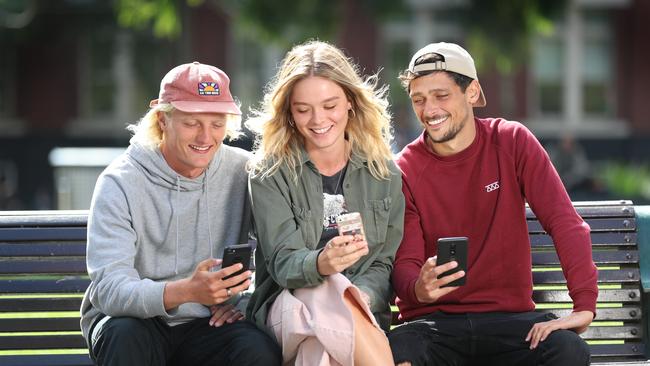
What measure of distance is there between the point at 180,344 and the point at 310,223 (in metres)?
0.64

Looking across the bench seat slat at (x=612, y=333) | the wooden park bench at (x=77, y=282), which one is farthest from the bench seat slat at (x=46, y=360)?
the bench seat slat at (x=612, y=333)

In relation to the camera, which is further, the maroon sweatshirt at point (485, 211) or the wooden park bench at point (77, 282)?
the wooden park bench at point (77, 282)

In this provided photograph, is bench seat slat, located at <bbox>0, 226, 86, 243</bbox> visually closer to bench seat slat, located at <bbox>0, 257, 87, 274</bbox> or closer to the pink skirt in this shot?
bench seat slat, located at <bbox>0, 257, 87, 274</bbox>

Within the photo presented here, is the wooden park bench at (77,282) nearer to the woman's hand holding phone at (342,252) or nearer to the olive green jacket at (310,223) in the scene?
the olive green jacket at (310,223)

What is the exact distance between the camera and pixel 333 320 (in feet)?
12.6

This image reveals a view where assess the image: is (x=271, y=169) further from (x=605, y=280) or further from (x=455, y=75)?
(x=605, y=280)

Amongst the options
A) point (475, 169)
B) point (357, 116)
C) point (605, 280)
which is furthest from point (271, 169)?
point (605, 280)

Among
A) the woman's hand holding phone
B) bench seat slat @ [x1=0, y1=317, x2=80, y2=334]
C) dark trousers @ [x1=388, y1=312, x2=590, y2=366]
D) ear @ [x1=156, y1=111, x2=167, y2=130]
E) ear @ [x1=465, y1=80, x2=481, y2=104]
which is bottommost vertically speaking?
dark trousers @ [x1=388, y1=312, x2=590, y2=366]

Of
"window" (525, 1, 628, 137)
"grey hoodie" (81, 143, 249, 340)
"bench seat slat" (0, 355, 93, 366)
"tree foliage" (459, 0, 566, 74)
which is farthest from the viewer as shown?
"window" (525, 1, 628, 137)

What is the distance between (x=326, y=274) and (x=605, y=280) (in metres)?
1.43

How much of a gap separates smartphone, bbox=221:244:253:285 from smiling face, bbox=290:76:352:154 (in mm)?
609

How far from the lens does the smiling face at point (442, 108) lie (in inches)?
171

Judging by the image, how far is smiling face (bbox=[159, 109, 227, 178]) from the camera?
4.15m

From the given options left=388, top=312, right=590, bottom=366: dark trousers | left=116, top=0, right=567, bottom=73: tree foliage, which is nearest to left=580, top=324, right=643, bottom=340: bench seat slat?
left=388, top=312, right=590, bottom=366: dark trousers
